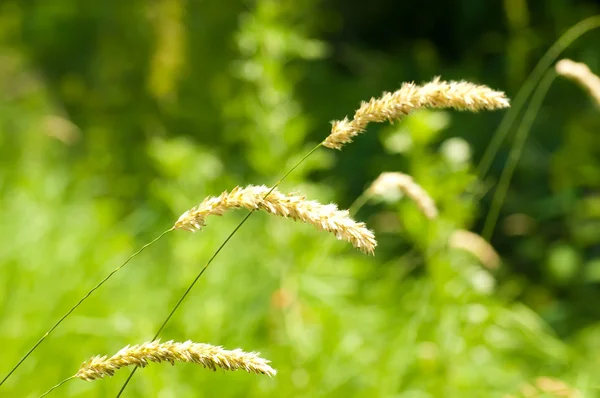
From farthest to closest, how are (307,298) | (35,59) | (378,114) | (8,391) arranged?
(35,59) → (307,298) → (8,391) → (378,114)

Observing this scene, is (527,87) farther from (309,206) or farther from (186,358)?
(186,358)

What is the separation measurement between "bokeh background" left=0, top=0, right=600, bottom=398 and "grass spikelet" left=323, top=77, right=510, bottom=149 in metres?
0.89

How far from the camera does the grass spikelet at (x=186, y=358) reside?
0.83 m

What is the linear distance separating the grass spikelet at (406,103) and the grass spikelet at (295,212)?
94 millimetres

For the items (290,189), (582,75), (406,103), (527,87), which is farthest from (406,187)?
(527,87)

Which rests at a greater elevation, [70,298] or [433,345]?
[70,298]

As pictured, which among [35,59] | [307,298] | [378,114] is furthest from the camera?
[35,59]

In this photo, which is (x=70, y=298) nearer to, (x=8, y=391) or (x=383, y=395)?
(x=8, y=391)

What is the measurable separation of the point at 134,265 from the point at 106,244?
20 cm

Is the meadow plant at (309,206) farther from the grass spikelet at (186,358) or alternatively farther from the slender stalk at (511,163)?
the slender stalk at (511,163)

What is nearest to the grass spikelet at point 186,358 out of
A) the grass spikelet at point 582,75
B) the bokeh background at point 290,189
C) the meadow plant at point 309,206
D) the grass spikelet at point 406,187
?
the meadow plant at point 309,206

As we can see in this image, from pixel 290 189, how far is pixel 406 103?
1.63 m

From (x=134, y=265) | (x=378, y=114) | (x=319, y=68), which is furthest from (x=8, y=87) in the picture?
(x=378, y=114)

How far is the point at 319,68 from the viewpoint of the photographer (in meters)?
4.50
